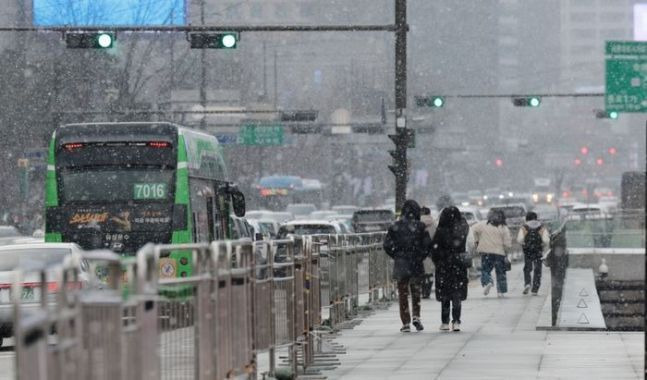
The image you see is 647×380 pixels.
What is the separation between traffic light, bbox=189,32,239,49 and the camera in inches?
1257

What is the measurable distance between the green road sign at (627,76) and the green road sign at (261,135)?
42448 millimetres

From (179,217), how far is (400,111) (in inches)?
329

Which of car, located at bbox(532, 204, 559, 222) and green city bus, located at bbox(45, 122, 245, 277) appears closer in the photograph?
green city bus, located at bbox(45, 122, 245, 277)

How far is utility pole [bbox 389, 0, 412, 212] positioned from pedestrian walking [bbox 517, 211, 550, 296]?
2545mm


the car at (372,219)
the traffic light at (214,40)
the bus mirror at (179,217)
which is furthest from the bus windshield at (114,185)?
the car at (372,219)

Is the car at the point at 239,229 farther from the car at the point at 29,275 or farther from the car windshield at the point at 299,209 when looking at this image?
the car windshield at the point at 299,209

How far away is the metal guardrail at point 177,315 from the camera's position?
632cm

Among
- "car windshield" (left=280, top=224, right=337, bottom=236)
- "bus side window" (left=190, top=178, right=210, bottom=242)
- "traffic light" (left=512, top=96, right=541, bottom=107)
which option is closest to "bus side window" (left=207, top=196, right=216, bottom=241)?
"bus side window" (left=190, top=178, right=210, bottom=242)

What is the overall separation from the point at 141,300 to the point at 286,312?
7.22m

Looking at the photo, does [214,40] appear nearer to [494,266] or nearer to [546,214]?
[494,266]

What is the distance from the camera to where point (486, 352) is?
18.2 meters

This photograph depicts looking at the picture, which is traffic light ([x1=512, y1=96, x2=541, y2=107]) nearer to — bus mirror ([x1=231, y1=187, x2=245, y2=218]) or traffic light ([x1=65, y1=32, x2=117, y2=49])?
traffic light ([x1=65, y1=32, x2=117, y2=49])

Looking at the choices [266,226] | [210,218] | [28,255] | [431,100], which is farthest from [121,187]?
[266,226]

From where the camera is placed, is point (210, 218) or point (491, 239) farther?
point (491, 239)
